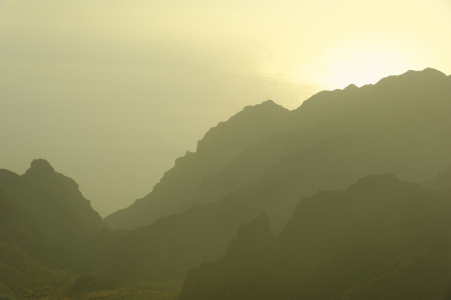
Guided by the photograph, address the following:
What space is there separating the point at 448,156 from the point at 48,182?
68263 millimetres

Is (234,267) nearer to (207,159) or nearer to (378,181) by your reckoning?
(378,181)

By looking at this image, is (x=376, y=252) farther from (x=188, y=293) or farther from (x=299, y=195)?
(x=299, y=195)

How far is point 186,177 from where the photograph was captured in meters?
92.6

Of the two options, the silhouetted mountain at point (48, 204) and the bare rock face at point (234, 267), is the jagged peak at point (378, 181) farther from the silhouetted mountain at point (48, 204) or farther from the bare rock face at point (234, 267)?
the silhouetted mountain at point (48, 204)

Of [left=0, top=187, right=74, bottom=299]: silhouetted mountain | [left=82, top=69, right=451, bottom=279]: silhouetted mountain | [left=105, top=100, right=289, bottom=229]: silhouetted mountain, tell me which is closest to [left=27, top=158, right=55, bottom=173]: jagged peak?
[left=0, top=187, right=74, bottom=299]: silhouetted mountain

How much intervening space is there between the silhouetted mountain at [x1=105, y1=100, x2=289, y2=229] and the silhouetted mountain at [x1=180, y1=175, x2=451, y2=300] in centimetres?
4209

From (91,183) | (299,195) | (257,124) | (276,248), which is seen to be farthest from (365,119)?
(91,183)

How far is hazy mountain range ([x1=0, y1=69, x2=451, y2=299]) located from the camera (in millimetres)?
38156

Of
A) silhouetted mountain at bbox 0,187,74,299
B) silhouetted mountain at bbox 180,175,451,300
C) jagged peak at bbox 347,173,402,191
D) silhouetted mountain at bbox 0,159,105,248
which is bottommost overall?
silhouetted mountain at bbox 180,175,451,300

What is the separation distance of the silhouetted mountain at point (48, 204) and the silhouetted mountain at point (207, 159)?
1305 cm

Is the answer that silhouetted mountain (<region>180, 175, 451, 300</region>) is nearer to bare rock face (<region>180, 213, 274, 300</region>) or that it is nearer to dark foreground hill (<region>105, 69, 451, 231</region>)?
bare rock face (<region>180, 213, 274, 300</region>)

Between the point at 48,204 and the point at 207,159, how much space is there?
32874 millimetres

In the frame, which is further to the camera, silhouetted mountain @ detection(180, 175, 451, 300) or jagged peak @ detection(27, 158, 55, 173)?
jagged peak @ detection(27, 158, 55, 173)

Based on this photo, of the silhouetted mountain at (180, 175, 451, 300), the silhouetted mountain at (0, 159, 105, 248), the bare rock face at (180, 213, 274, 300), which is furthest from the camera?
the silhouetted mountain at (0, 159, 105, 248)
